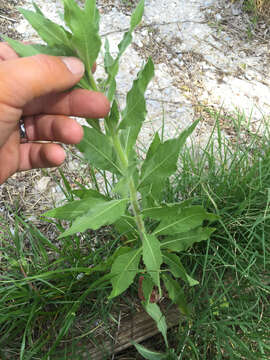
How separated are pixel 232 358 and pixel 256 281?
32cm

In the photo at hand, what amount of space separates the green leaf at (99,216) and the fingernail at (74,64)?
429mm

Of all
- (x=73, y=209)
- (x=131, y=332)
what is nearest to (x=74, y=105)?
(x=73, y=209)

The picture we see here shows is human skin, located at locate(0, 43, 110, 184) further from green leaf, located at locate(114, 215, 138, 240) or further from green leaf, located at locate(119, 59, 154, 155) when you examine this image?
green leaf, located at locate(114, 215, 138, 240)

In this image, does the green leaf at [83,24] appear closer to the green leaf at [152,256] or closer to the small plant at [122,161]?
the small plant at [122,161]

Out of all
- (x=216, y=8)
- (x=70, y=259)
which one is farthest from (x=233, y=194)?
(x=216, y=8)

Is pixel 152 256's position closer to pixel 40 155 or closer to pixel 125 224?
pixel 125 224

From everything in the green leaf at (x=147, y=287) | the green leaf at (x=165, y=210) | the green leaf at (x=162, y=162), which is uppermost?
the green leaf at (x=162, y=162)

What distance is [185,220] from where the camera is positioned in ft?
4.07

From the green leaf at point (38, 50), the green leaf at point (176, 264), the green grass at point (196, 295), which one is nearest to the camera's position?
the green leaf at point (38, 50)

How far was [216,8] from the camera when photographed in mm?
3098

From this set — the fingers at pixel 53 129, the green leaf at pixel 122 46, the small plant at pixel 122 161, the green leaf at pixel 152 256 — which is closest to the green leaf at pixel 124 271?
the small plant at pixel 122 161

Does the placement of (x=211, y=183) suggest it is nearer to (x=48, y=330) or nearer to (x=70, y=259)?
(x=70, y=259)

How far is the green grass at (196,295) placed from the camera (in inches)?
55.1

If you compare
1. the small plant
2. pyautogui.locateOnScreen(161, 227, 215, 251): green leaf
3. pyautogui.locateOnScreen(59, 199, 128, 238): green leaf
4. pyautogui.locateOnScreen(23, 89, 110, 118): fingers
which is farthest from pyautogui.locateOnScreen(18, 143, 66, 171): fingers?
pyautogui.locateOnScreen(161, 227, 215, 251): green leaf
